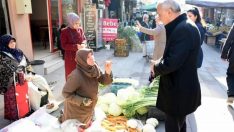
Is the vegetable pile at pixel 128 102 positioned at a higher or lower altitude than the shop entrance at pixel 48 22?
lower

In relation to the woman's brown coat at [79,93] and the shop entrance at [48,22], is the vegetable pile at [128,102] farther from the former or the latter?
the shop entrance at [48,22]

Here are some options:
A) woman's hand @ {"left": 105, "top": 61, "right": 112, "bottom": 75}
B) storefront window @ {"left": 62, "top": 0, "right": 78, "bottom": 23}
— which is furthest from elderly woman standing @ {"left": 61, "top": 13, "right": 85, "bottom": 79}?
storefront window @ {"left": 62, "top": 0, "right": 78, "bottom": 23}

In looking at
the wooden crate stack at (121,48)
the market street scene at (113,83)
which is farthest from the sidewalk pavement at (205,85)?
the wooden crate stack at (121,48)

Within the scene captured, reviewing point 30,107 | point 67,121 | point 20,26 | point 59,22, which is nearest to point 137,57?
point 59,22

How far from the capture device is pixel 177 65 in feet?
8.35

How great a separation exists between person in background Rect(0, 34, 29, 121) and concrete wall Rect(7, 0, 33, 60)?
210 centimetres

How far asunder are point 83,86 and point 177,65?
1.20 m

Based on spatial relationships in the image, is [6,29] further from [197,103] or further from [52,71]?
[197,103]

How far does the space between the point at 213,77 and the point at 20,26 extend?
17.7 ft

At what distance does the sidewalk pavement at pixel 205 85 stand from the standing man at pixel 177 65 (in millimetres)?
1316

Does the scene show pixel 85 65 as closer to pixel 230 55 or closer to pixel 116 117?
pixel 116 117

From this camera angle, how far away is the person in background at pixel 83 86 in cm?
306

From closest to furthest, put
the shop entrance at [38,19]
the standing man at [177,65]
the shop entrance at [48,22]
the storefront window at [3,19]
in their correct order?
the standing man at [177,65] → the storefront window at [3,19] → the shop entrance at [48,22] → the shop entrance at [38,19]

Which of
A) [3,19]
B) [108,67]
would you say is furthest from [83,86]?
[3,19]
